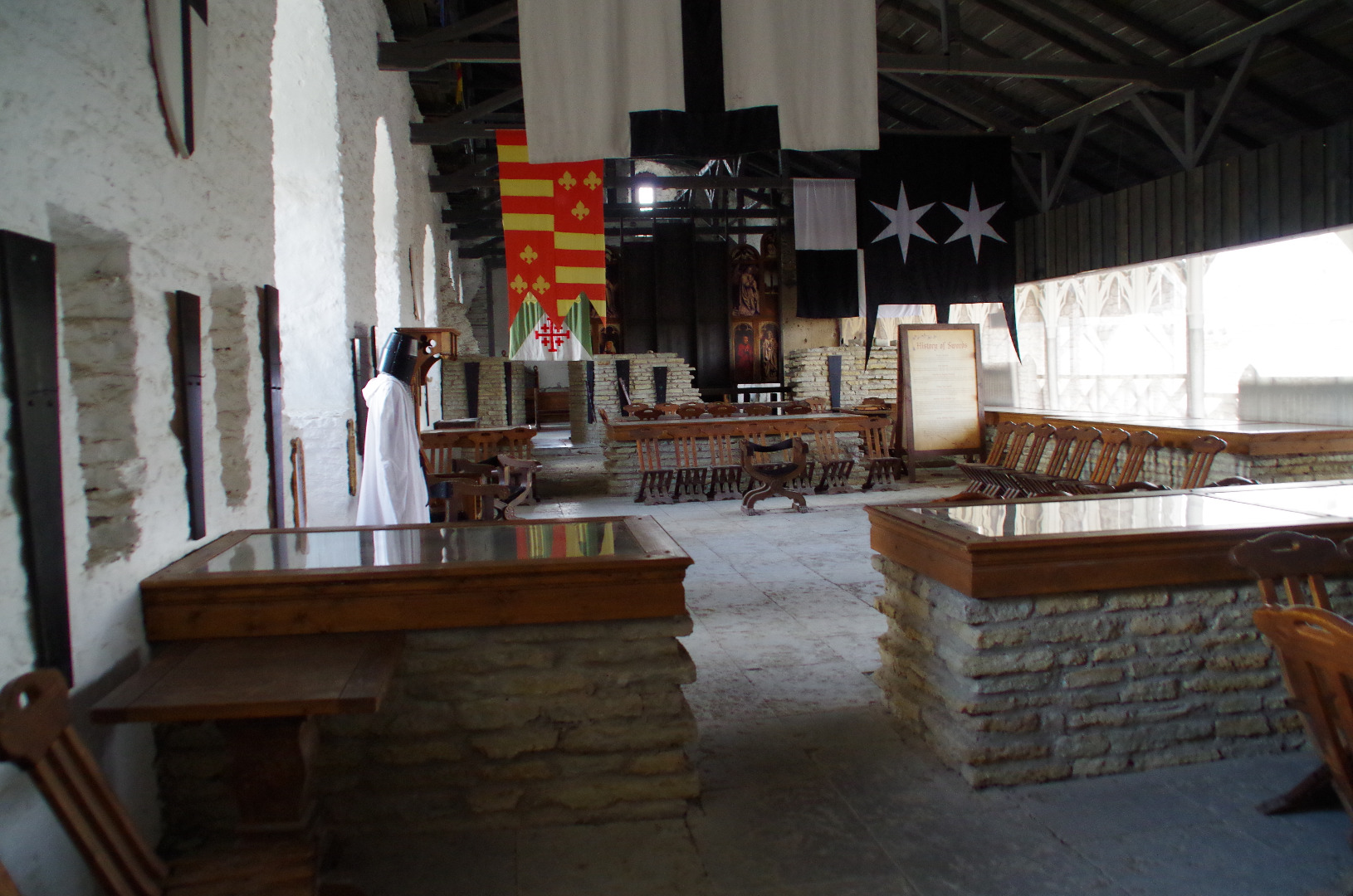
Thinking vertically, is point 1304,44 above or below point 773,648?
above

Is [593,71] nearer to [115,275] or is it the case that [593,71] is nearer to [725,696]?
[115,275]

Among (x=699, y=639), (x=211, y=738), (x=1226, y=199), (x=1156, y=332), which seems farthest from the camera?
(x=1156, y=332)

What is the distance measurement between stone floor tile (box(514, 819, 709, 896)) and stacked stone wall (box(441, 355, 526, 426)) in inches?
555

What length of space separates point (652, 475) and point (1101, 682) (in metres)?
7.24

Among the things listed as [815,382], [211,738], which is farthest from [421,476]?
[815,382]

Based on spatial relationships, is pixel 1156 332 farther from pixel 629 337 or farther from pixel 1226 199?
pixel 629 337

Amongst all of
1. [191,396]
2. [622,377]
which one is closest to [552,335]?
[622,377]

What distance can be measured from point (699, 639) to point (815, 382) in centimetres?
1289

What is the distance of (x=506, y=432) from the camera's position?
9.83m

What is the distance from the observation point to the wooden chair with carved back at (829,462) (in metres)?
10.2

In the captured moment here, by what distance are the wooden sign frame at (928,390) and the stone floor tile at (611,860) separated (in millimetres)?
8599

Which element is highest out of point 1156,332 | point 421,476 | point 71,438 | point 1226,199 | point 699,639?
point 1226,199

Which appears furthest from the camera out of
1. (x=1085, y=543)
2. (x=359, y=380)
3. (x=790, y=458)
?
(x=790, y=458)

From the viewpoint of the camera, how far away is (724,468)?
10.0 metres
